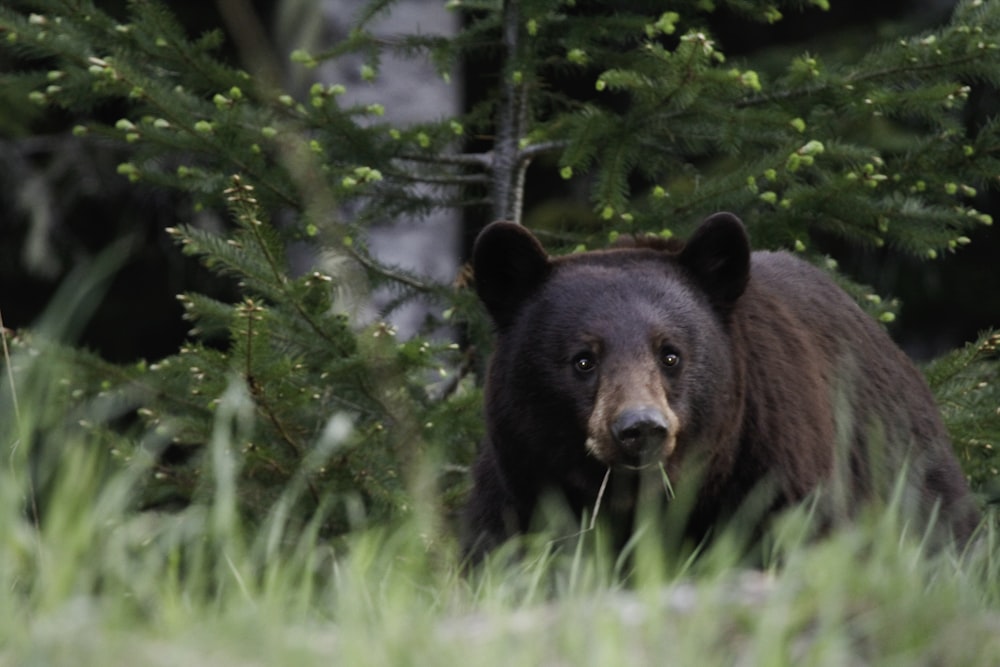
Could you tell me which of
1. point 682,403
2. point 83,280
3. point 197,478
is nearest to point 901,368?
point 682,403

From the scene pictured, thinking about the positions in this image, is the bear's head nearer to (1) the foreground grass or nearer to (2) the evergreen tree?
(2) the evergreen tree

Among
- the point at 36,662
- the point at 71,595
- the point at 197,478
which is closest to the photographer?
the point at 36,662

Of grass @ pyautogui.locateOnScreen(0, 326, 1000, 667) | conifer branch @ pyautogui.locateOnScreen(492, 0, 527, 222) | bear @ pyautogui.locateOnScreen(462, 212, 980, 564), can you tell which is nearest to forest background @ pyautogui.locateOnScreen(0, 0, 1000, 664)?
conifer branch @ pyautogui.locateOnScreen(492, 0, 527, 222)

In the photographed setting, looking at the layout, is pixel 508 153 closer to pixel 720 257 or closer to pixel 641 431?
pixel 720 257

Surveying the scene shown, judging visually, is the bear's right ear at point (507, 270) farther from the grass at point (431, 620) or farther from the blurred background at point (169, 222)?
the blurred background at point (169, 222)

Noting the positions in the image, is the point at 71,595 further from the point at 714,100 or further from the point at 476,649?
the point at 714,100

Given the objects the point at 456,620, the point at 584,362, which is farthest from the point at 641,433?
the point at 456,620

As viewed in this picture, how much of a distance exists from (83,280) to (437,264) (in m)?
3.96

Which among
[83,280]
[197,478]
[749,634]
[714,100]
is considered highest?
[714,100]

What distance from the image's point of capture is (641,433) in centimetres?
392

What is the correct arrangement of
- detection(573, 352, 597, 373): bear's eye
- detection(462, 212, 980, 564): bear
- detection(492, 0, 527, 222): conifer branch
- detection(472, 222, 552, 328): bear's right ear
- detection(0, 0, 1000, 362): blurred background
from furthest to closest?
1. detection(0, 0, 1000, 362): blurred background
2. detection(492, 0, 527, 222): conifer branch
3. detection(472, 222, 552, 328): bear's right ear
4. detection(573, 352, 597, 373): bear's eye
5. detection(462, 212, 980, 564): bear

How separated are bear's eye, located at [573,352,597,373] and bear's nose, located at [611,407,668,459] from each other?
409 mm

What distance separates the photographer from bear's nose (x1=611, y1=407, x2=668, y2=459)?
12.8ft

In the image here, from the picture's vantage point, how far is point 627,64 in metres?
5.59
